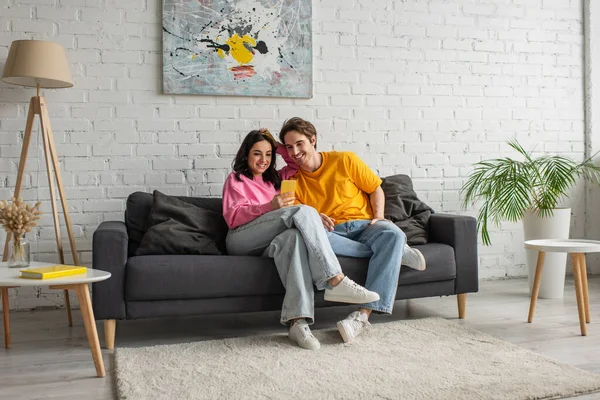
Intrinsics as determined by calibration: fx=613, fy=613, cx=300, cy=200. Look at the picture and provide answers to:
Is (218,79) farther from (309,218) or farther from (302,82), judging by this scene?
(309,218)

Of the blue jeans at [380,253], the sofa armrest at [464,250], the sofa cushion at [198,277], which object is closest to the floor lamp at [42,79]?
the sofa cushion at [198,277]

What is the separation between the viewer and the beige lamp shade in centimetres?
325

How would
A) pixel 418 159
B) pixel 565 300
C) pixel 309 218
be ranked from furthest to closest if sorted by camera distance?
pixel 418 159 → pixel 565 300 → pixel 309 218

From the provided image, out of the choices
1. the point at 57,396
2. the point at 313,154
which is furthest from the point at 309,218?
the point at 57,396

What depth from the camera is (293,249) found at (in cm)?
296

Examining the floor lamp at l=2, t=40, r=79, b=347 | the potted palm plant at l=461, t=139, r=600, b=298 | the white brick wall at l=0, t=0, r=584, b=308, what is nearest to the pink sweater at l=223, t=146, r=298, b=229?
the white brick wall at l=0, t=0, r=584, b=308

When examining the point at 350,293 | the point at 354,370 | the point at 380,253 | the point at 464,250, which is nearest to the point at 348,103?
the point at 464,250

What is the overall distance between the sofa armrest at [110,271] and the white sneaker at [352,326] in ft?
3.39

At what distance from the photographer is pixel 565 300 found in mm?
3896

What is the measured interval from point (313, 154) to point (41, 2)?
73.7 inches

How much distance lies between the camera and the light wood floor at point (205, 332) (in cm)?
242

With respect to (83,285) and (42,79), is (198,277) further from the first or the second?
(42,79)

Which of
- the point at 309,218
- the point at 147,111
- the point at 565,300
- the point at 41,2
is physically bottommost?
the point at 565,300

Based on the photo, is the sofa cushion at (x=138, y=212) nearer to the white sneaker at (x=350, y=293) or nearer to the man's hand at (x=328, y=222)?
the man's hand at (x=328, y=222)
